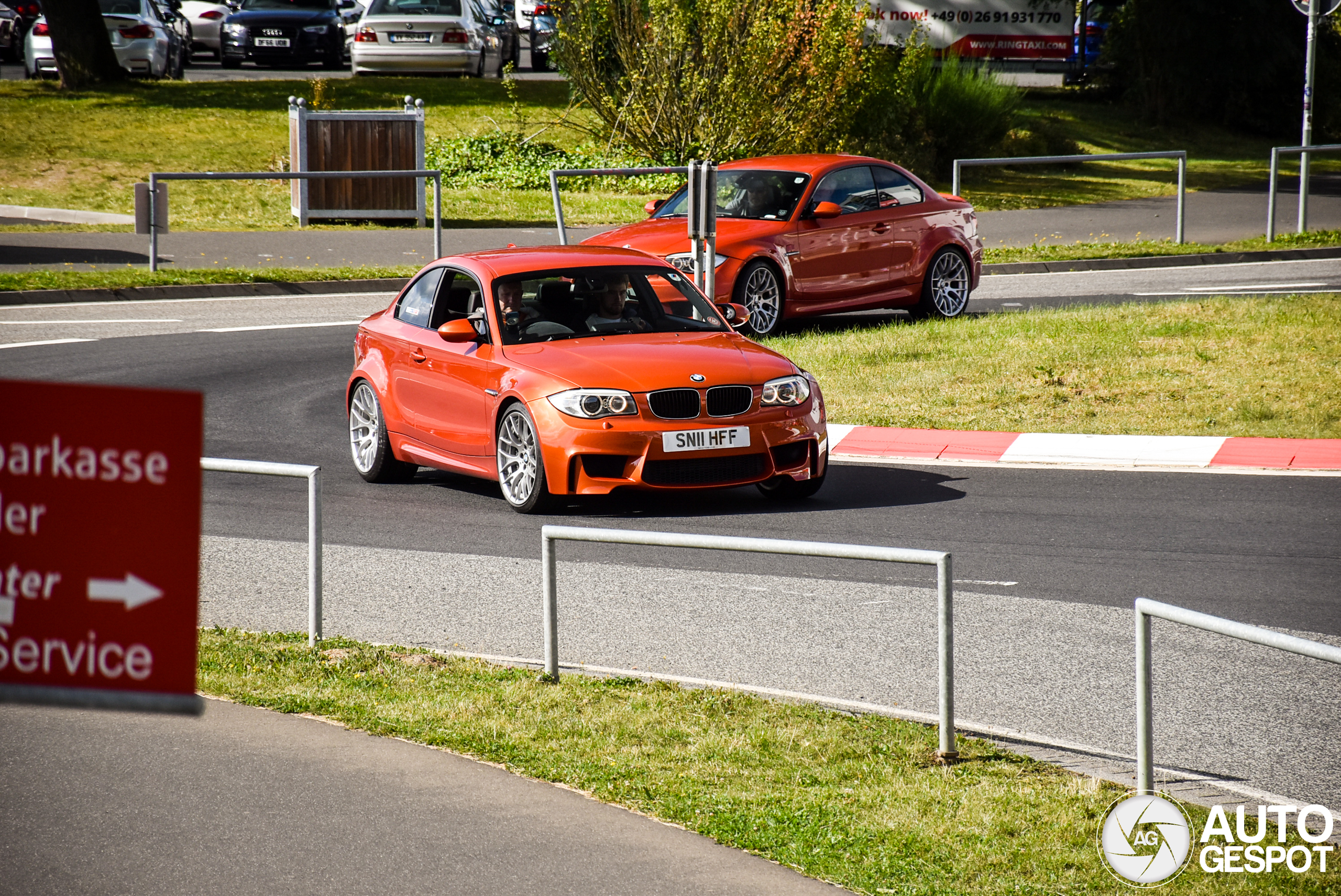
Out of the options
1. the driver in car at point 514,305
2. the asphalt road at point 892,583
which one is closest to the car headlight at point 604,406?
the asphalt road at point 892,583

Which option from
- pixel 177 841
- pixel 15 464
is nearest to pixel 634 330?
pixel 177 841

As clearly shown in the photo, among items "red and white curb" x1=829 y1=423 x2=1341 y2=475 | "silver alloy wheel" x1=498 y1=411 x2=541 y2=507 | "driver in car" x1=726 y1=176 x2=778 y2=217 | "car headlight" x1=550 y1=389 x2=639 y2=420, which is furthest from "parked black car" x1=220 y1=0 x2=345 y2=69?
"car headlight" x1=550 y1=389 x2=639 y2=420

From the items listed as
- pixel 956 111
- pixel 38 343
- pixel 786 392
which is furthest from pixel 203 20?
pixel 786 392

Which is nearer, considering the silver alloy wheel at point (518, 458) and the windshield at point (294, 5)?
the silver alloy wheel at point (518, 458)

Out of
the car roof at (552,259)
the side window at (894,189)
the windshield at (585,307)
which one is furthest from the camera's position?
the side window at (894,189)

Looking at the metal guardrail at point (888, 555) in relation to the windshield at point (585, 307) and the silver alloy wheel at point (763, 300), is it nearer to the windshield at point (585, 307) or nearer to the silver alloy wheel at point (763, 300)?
the windshield at point (585, 307)

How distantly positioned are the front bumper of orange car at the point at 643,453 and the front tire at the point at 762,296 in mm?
5753

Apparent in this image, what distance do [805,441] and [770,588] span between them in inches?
137

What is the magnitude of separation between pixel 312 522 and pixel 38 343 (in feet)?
32.4

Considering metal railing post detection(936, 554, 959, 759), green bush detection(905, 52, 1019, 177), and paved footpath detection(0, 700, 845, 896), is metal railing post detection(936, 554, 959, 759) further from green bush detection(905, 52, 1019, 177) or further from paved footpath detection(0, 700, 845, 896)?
green bush detection(905, 52, 1019, 177)

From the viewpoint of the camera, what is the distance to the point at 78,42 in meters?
35.2

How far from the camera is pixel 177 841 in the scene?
5.14 metres

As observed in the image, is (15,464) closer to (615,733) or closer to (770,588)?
(615,733)

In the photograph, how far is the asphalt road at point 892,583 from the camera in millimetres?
5914
